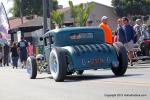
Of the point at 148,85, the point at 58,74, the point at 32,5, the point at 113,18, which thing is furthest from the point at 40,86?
the point at 32,5

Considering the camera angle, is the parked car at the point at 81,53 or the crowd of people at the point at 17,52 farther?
the crowd of people at the point at 17,52

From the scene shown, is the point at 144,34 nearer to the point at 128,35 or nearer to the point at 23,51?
the point at 128,35

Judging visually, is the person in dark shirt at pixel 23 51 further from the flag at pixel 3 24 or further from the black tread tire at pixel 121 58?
the black tread tire at pixel 121 58

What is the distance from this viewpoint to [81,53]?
15.5 meters

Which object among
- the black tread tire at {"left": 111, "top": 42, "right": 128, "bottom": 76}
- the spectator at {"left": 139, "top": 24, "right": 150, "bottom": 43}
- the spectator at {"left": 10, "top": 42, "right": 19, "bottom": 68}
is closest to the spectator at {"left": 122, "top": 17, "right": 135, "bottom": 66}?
the spectator at {"left": 139, "top": 24, "right": 150, "bottom": 43}

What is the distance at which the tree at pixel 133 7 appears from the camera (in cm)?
8212

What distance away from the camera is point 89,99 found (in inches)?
445

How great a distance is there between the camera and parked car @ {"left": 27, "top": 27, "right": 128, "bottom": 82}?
15.5 m

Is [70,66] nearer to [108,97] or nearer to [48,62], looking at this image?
[48,62]

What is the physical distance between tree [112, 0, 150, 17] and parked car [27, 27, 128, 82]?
215 feet

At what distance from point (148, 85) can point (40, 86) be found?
376 centimetres

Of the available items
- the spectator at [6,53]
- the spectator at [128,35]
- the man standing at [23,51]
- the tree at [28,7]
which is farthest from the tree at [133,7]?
the spectator at [128,35]

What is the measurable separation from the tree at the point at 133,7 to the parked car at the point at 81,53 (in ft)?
215

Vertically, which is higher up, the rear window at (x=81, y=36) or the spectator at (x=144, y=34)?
the rear window at (x=81, y=36)
